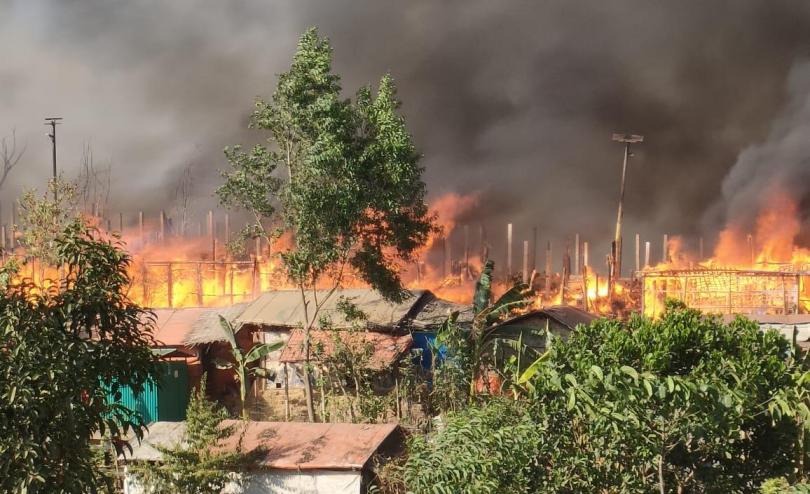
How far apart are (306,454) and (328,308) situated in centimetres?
1332

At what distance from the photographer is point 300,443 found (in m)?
18.2

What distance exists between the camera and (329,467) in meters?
17.2

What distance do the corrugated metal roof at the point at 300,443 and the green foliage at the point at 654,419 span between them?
3.02m

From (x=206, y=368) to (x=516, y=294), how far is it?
49.3 feet

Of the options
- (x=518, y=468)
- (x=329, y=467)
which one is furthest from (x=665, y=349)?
(x=329, y=467)

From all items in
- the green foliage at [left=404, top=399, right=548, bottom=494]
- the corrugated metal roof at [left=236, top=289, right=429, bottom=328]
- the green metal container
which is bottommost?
the green metal container

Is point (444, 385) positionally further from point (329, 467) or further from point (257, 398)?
point (257, 398)

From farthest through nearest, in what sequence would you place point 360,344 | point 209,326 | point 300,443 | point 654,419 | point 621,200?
point 621,200
point 209,326
point 360,344
point 300,443
point 654,419

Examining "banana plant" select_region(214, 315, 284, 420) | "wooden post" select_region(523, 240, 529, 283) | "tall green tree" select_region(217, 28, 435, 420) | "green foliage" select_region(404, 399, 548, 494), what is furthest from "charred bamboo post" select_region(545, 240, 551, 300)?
"green foliage" select_region(404, 399, 548, 494)

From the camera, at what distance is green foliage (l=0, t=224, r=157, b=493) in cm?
1105

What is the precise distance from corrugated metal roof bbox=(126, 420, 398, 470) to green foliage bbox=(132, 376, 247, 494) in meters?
0.48

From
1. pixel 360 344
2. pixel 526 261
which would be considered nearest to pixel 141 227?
pixel 526 261

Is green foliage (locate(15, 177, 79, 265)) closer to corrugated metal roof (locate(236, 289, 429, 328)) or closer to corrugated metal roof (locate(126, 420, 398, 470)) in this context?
corrugated metal roof (locate(236, 289, 429, 328))

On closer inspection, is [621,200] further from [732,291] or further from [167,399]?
[167,399]
